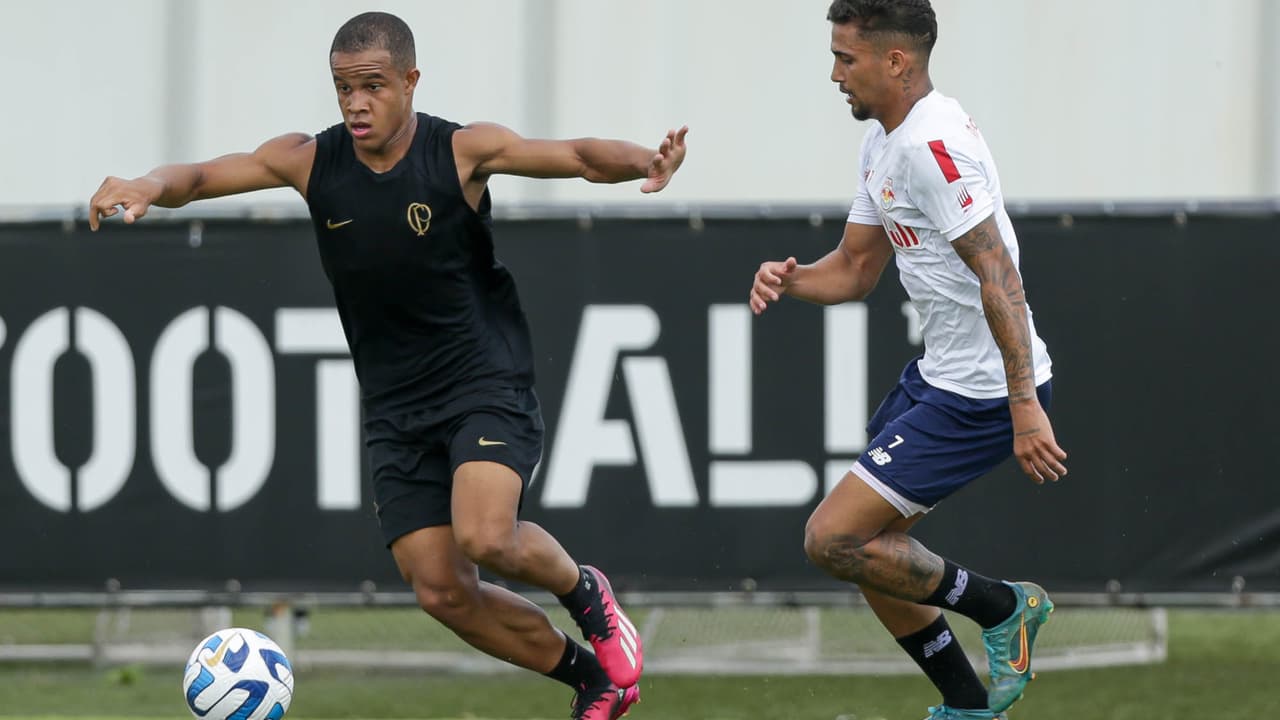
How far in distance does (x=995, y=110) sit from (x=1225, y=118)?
1.16 metres

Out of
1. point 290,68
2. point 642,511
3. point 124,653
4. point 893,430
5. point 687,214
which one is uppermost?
point 290,68

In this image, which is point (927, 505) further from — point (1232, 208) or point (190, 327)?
point (190, 327)

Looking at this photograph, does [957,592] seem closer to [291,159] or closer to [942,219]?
[942,219]

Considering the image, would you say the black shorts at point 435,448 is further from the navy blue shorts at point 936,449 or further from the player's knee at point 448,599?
the navy blue shorts at point 936,449

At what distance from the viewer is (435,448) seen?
5875 millimetres

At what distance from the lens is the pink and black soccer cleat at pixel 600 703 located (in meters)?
5.89

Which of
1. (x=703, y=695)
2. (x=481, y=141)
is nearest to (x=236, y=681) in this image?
(x=481, y=141)

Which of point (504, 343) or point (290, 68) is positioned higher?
point (290, 68)

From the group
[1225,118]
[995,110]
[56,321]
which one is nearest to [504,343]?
[56,321]

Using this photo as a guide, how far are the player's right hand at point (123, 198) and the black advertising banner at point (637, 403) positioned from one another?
2.61m

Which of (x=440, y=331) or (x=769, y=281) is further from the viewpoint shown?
(x=440, y=331)

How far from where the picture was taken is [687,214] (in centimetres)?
809

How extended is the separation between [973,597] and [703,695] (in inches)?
131

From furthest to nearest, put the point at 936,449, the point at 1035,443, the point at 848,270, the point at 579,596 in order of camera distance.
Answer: the point at 848,270 → the point at 579,596 → the point at 936,449 → the point at 1035,443
